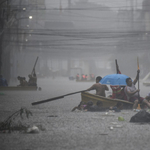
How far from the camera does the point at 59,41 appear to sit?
388 ft

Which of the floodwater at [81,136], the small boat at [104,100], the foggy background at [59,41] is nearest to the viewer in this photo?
the floodwater at [81,136]

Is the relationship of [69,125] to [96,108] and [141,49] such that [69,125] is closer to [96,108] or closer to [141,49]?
[96,108]

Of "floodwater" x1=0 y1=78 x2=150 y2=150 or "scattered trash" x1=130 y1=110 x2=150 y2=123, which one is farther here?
"scattered trash" x1=130 y1=110 x2=150 y2=123

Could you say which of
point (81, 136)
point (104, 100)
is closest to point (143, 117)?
point (81, 136)

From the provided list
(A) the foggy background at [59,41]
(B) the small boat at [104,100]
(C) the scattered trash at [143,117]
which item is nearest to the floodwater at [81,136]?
(C) the scattered trash at [143,117]

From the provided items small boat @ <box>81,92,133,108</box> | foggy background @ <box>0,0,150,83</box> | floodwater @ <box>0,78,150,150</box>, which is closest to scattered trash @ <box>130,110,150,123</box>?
floodwater @ <box>0,78,150,150</box>

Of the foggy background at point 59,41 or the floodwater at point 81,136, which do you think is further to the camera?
the foggy background at point 59,41

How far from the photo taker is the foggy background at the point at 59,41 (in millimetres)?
42562

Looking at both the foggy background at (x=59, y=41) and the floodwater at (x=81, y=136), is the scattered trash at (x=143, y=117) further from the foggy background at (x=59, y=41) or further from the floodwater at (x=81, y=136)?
the foggy background at (x=59, y=41)

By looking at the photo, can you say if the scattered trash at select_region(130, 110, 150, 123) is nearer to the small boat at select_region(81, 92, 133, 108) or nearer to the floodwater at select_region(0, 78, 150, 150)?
the floodwater at select_region(0, 78, 150, 150)

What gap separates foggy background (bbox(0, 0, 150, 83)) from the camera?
1676 inches

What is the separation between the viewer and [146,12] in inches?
2803

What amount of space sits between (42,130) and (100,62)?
14441cm

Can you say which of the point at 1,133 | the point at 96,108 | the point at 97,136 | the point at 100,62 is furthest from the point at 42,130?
the point at 100,62
